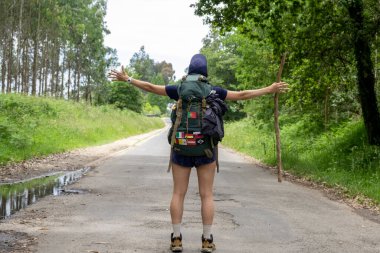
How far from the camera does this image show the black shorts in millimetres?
5203

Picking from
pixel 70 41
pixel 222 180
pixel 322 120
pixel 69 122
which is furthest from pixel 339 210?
pixel 70 41

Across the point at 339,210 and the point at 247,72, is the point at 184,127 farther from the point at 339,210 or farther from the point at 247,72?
the point at 247,72

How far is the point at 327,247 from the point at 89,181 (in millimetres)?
6810

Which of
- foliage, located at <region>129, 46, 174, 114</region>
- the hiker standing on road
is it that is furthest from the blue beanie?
foliage, located at <region>129, 46, 174, 114</region>

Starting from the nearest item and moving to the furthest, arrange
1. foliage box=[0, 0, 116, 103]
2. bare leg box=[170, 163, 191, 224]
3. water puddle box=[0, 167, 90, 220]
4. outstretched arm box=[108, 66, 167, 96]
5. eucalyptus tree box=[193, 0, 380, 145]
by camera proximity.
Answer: bare leg box=[170, 163, 191, 224] < outstretched arm box=[108, 66, 167, 96] < water puddle box=[0, 167, 90, 220] < eucalyptus tree box=[193, 0, 380, 145] < foliage box=[0, 0, 116, 103]

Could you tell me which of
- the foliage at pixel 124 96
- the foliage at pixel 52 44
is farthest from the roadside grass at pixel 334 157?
the foliage at pixel 124 96

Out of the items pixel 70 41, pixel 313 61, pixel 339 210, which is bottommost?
pixel 339 210

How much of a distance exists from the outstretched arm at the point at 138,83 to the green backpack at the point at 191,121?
344 millimetres

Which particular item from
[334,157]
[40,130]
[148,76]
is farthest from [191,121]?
[148,76]

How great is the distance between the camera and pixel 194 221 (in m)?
6.90

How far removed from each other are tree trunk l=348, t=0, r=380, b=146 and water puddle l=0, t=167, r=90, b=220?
26.8ft

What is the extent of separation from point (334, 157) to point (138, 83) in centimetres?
1054

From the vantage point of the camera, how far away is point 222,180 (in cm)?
1230

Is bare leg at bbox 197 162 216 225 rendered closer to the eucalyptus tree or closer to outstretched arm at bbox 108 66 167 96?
outstretched arm at bbox 108 66 167 96
